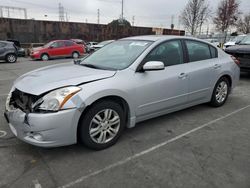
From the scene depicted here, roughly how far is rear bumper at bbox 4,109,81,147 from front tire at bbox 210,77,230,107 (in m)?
3.20

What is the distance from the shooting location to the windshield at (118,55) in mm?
3328

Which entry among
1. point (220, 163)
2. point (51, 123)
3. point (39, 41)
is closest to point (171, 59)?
point (220, 163)

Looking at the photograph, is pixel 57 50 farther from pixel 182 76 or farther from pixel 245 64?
pixel 182 76

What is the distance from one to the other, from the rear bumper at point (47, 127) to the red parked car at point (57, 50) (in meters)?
13.8

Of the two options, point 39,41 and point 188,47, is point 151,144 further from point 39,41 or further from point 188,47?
point 39,41

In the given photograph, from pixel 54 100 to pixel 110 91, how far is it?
2.39 feet

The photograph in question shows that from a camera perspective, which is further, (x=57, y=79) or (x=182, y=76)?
(x=182, y=76)

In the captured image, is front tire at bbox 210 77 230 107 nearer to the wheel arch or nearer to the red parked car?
the wheel arch

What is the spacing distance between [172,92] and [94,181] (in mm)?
1980

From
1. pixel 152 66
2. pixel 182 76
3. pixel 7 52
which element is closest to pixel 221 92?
pixel 182 76

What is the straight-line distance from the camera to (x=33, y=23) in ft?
84.3

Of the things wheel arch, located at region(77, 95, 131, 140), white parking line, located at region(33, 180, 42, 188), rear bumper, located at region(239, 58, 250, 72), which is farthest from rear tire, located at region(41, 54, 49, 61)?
white parking line, located at region(33, 180, 42, 188)

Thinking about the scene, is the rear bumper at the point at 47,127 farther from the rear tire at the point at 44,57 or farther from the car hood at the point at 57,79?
the rear tire at the point at 44,57

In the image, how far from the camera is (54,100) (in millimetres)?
2531
